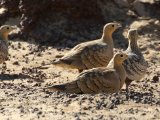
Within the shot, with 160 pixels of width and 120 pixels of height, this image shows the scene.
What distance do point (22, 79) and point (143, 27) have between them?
5311 millimetres

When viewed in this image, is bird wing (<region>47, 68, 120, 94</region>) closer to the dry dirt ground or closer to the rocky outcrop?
the dry dirt ground

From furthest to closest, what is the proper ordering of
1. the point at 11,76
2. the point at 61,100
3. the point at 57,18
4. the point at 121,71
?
the point at 57,18 < the point at 11,76 < the point at 121,71 < the point at 61,100

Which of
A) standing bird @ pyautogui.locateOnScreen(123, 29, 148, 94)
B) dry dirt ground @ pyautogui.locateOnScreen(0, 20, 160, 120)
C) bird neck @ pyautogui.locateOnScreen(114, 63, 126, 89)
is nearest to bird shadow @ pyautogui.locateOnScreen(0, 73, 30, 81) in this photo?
dry dirt ground @ pyautogui.locateOnScreen(0, 20, 160, 120)

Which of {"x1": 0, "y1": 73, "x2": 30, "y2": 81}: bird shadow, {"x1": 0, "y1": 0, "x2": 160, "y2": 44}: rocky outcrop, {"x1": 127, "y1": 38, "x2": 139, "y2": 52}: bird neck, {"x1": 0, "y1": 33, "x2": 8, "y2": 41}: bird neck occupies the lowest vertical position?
{"x1": 0, "y1": 73, "x2": 30, "y2": 81}: bird shadow

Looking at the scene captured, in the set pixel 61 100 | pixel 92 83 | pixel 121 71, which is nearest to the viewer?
pixel 61 100

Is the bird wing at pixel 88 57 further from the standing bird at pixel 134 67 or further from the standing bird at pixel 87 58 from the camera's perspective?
the standing bird at pixel 134 67

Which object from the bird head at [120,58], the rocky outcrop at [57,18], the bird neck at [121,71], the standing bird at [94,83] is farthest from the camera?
the rocky outcrop at [57,18]

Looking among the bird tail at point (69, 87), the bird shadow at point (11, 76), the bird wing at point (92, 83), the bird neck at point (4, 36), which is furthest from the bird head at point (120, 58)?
the bird neck at point (4, 36)

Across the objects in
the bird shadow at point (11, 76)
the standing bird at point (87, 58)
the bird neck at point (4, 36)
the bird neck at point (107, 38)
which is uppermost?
the bird neck at point (4, 36)

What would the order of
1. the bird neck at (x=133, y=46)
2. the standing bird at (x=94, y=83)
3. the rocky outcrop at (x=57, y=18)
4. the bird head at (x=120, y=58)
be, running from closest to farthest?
the standing bird at (x=94, y=83)
the bird head at (x=120, y=58)
the bird neck at (x=133, y=46)
the rocky outcrop at (x=57, y=18)

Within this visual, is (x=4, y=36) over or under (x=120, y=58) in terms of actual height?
over

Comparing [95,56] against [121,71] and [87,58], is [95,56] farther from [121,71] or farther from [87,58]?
[121,71]

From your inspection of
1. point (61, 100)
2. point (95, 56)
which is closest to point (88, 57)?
point (95, 56)

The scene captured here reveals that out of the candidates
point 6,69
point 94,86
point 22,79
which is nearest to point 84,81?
point 94,86
